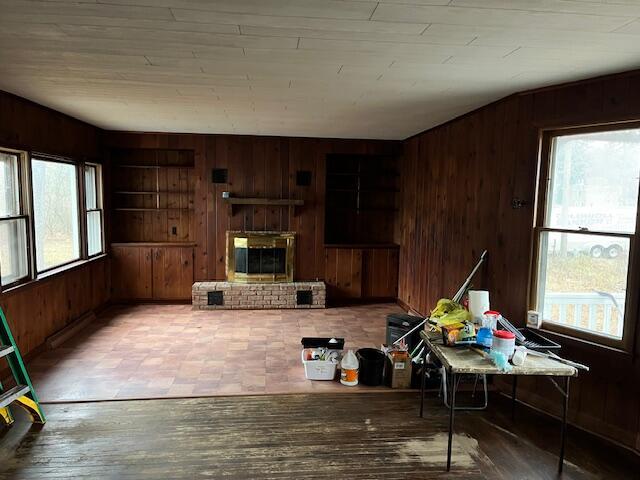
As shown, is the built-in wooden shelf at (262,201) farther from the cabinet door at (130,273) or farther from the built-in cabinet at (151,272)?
the cabinet door at (130,273)

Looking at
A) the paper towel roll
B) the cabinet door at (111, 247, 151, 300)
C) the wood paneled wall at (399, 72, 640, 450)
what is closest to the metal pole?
the wood paneled wall at (399, 72, 640, 450)

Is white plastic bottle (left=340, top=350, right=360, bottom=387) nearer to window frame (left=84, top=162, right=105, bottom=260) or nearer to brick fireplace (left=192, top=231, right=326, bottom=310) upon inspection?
brick fireplace (left=192, top=231, right=326, bottom=310)

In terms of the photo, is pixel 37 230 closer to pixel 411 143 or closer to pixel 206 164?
pixel 206 164

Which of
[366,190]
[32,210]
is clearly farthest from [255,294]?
[32,210]

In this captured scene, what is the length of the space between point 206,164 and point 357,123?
8.03 ft

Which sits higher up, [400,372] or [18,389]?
[18,389]

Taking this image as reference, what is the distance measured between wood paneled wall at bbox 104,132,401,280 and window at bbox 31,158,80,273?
53.8 inches

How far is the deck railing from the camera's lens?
2.96m

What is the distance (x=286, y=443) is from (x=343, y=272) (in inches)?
157

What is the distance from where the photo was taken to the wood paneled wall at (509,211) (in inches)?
115

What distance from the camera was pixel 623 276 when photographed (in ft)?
9.55

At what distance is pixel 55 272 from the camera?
4668 mm

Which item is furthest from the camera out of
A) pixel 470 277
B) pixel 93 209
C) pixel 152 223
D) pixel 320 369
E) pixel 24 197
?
pixel 152 223

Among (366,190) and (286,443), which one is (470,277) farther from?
(366,190)
